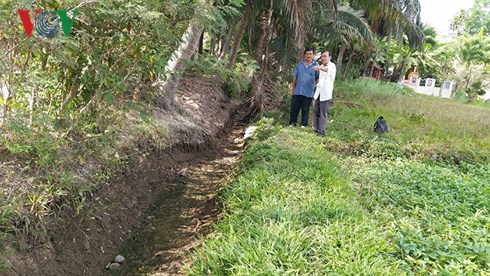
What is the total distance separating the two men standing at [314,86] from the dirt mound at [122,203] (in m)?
1.79

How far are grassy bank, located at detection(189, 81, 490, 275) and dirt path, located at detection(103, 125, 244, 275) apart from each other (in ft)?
1.23

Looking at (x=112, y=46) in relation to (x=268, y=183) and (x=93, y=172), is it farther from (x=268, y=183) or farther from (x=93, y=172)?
(x=268, y=183)

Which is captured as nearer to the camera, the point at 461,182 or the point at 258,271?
the point at 258,271

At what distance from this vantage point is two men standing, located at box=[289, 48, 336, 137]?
5977 millimetres

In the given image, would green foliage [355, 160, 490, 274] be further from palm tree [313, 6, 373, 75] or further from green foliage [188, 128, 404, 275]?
palm tree [313, 6, 373, 75]

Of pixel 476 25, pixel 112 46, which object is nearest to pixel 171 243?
pixel 112 46

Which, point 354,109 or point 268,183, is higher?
point 354,109

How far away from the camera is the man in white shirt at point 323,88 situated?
5.94m

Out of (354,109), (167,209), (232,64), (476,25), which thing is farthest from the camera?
(476,25)

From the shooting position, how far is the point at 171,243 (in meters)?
3.42

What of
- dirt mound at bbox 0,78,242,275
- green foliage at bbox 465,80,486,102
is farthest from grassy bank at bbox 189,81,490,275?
green foliage at bbox 465,80,486,102

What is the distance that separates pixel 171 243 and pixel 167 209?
A: 2.45 ft

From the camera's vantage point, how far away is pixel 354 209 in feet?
10.4

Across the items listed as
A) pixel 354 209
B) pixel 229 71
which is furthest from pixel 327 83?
pixel 354 209
